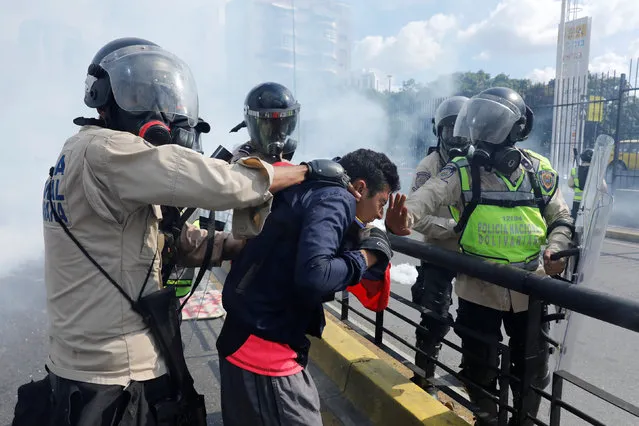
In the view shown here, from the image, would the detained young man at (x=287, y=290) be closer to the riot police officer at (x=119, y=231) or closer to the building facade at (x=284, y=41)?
the riot police officer at (x=119, y=231)

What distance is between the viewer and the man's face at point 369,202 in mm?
1886

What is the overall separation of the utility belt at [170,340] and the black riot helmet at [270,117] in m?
1.86

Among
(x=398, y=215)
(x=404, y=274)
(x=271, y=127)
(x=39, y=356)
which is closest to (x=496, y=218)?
(x=398, y=215)

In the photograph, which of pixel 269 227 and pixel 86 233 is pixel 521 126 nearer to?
pixel 269 227

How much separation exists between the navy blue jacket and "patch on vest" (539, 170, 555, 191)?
4.59 ft

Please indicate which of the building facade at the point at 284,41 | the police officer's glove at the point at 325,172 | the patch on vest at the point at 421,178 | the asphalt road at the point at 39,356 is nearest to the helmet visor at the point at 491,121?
the patch on vest at the point at 421,178

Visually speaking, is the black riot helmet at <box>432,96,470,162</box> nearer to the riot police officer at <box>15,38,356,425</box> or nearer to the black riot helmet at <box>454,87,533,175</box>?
the black riot helmet at <box>454,87,533,175</box>

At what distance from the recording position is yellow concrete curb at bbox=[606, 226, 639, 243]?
966 cm

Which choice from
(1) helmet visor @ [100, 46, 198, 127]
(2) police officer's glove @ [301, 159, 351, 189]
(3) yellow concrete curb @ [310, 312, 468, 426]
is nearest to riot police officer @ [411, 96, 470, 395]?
(3) yellow concrete curb @ [310, 312, 468, 426]

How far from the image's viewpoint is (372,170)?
1.88 m

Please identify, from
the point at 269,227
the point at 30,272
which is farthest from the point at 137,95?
the point at 30,272

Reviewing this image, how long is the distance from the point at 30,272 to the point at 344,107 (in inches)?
764

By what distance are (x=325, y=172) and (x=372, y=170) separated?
271 mm

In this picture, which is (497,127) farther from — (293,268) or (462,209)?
(293,268)
